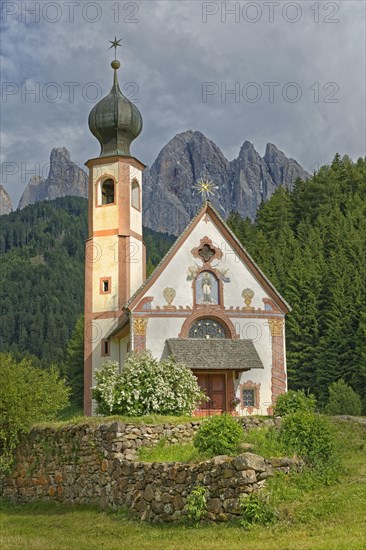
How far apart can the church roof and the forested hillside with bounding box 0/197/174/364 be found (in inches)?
2993

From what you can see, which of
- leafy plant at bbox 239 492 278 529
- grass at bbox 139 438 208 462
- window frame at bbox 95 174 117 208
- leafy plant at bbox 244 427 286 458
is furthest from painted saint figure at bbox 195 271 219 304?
leafy plant at bbox 239 492 278 529

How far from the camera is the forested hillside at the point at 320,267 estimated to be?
2047 inches

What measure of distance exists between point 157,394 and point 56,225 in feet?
A: 473

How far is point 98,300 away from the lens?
125 feet

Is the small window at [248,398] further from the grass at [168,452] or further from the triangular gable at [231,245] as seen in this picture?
the grass at [168,452]

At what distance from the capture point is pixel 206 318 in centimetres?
3375

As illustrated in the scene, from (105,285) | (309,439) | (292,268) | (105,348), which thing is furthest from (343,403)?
(309,439)

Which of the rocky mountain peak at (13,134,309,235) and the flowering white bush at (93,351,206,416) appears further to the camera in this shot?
the rocky mountain peak at (13,134,309,235)

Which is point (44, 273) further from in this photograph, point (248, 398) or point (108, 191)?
point (248, 398)

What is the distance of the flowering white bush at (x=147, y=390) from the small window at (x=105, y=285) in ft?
38.5

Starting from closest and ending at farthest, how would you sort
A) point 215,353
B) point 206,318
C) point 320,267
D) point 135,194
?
point 215,353
point 206,318
point 135,194
point 320,267

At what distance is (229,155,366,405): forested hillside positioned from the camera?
5200 centimetres

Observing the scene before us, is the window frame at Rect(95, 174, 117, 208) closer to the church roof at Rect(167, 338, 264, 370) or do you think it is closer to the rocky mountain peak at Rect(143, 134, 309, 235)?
the church roof at Rect(167, 338, 264, 370)

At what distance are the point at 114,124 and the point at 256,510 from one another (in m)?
29.3
